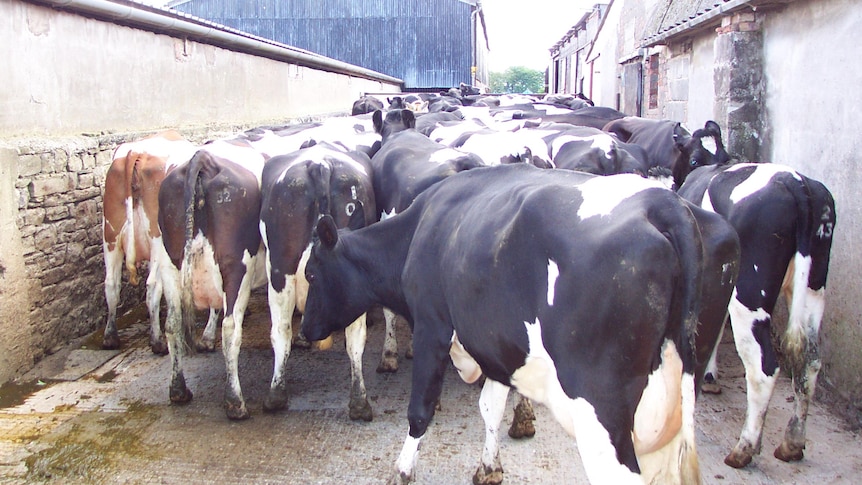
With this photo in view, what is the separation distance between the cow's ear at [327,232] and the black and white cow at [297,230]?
0.78 m

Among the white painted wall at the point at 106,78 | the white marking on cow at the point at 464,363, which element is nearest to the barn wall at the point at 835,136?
the white marking on cow at the point at 464,363

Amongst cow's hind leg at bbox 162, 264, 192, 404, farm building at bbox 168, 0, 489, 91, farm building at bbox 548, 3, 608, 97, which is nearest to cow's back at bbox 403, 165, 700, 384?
cow's hind leg at bbox 162, 264, 192, 404

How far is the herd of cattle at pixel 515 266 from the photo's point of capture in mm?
2678

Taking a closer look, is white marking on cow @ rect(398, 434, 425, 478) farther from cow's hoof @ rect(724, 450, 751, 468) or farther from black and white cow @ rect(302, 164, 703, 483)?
cow's hoof @ rect(724, 450, 751, 468)

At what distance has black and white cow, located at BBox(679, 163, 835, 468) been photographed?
4.27m

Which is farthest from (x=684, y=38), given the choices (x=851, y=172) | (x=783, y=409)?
(x=783, y=409)

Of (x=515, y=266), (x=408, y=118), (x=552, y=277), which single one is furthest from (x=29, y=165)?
(x=552, y=277)

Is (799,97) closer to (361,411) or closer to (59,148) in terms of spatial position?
(361,411)

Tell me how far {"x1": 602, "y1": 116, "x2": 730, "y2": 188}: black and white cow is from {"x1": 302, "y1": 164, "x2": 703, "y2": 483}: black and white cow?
3.49m

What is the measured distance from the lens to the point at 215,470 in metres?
4.35

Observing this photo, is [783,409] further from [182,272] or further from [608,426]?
[182,272]

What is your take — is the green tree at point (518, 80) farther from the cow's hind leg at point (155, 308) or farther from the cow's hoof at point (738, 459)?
the cow's hoof at point (738, 459)

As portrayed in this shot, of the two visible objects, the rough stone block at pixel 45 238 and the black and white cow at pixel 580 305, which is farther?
the rough stone block at pixel 45 238

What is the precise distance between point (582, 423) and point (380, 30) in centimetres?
3474
